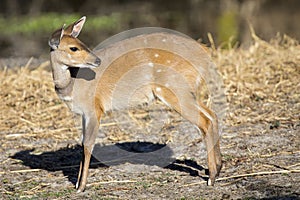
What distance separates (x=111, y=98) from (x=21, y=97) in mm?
3039

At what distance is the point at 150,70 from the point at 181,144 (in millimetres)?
1314

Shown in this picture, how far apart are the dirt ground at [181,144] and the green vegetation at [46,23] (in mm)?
8275

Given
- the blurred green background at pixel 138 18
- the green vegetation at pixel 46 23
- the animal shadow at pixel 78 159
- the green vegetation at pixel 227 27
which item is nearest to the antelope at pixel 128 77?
the animal shadow at pixel 78 159

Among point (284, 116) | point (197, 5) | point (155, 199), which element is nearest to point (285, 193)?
point (155, 199)

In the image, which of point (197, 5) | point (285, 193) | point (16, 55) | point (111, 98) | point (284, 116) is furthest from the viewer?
point (197, 5)

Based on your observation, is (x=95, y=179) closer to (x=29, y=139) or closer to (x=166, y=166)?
(x=166, y=166)

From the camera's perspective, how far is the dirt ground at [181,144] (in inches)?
231

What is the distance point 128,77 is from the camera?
6.42 m

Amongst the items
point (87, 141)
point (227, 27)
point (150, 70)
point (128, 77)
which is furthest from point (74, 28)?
point (227, 27)

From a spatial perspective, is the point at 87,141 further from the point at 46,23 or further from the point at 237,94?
the point at 46,23

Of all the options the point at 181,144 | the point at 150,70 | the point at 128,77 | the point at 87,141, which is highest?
the point at 150,70

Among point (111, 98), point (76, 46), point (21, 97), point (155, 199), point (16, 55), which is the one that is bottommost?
point (16, 55)

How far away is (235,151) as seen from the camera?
6.77 m

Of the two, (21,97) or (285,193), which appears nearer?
(285,193)
